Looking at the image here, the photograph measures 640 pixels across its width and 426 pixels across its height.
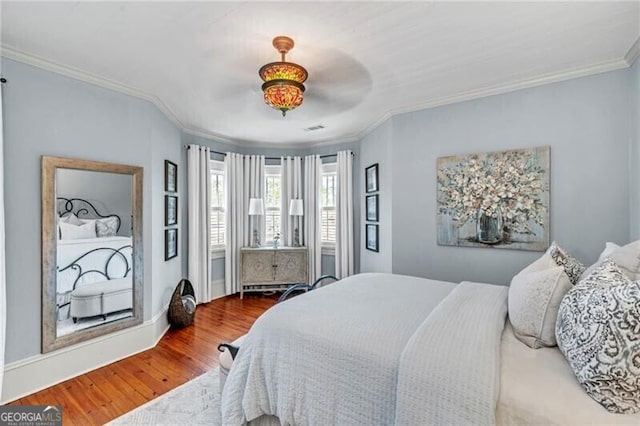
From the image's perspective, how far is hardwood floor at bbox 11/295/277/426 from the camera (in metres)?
2.10

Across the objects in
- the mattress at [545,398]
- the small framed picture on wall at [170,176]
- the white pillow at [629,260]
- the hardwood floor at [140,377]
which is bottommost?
the hardwood floor at [140,377]

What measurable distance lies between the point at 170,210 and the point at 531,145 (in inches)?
155

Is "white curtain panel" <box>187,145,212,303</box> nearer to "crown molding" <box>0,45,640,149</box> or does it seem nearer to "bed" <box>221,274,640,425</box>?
"crown molding" <box>0,45,640,149</box>

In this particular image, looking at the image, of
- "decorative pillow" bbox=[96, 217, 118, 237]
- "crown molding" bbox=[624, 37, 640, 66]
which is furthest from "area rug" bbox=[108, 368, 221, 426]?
"crown molding" bbox=[624, 37, 640, 66]

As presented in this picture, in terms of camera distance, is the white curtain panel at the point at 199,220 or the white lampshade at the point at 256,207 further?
the white lampshade at the point at 256,207

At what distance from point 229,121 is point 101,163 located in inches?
65.0

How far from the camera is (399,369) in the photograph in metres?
1.23

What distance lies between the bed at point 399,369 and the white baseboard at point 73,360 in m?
1.72

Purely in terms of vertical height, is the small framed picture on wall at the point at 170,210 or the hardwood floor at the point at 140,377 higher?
the small framed picture on wall at the point at 170,210

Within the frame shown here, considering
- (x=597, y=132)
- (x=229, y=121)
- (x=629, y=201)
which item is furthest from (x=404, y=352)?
(x=229, y=121)

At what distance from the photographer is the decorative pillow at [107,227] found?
2742mm

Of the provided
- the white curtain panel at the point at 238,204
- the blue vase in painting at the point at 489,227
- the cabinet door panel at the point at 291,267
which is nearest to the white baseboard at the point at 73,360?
the white curtain panel at the point at 238,204

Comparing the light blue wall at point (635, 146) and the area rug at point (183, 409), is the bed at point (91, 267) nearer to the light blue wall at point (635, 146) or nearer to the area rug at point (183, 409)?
the area rug at point (183, 409)

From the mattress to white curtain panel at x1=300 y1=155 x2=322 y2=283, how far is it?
3818mm
